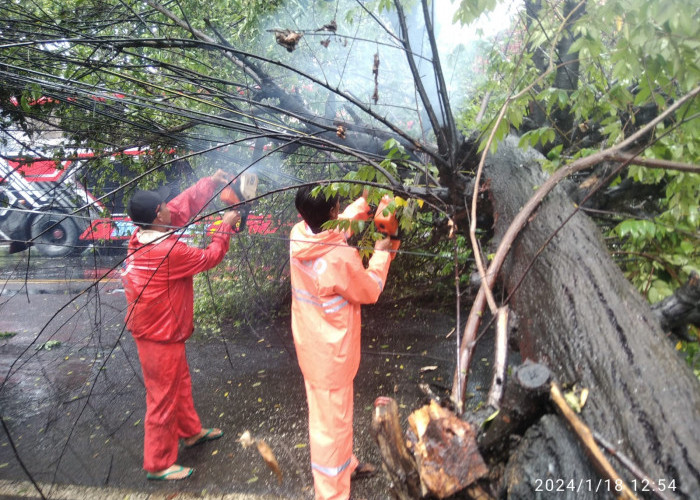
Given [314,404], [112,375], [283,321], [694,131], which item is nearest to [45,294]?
[112,375]

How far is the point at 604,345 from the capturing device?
1.60 meters

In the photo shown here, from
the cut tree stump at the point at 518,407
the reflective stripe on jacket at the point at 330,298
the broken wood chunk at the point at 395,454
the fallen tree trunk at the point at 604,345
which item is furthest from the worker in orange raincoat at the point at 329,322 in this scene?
the cut tree stump at the point at 518,407

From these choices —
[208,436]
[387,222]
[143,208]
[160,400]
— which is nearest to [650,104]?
[387,222]

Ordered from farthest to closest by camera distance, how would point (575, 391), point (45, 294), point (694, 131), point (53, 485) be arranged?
point (45, 294) < point (53, 485) < point (694, 131) < point (575, 391)

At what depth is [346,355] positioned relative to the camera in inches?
108

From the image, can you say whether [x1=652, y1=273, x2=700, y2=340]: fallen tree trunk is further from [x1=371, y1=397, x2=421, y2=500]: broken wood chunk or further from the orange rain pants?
the orange rain pants

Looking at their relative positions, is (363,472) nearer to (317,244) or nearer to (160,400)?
(160,400)

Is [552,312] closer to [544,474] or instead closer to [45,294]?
[544,474]

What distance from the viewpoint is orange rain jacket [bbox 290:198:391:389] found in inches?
104

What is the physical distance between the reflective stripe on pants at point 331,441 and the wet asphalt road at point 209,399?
1.34ft

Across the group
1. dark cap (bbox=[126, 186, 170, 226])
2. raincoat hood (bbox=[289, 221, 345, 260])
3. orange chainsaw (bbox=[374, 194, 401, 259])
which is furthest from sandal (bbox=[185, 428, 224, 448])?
orange chainsaw (bbox=[374, 194, 401, 259])

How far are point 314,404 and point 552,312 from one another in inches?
61.0

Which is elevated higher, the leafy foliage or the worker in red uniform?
the leafy foliage

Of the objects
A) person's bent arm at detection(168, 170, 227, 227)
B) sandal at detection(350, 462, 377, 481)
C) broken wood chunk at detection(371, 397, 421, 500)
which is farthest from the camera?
person's bent arm at detection(168, 170, 227, 227)
